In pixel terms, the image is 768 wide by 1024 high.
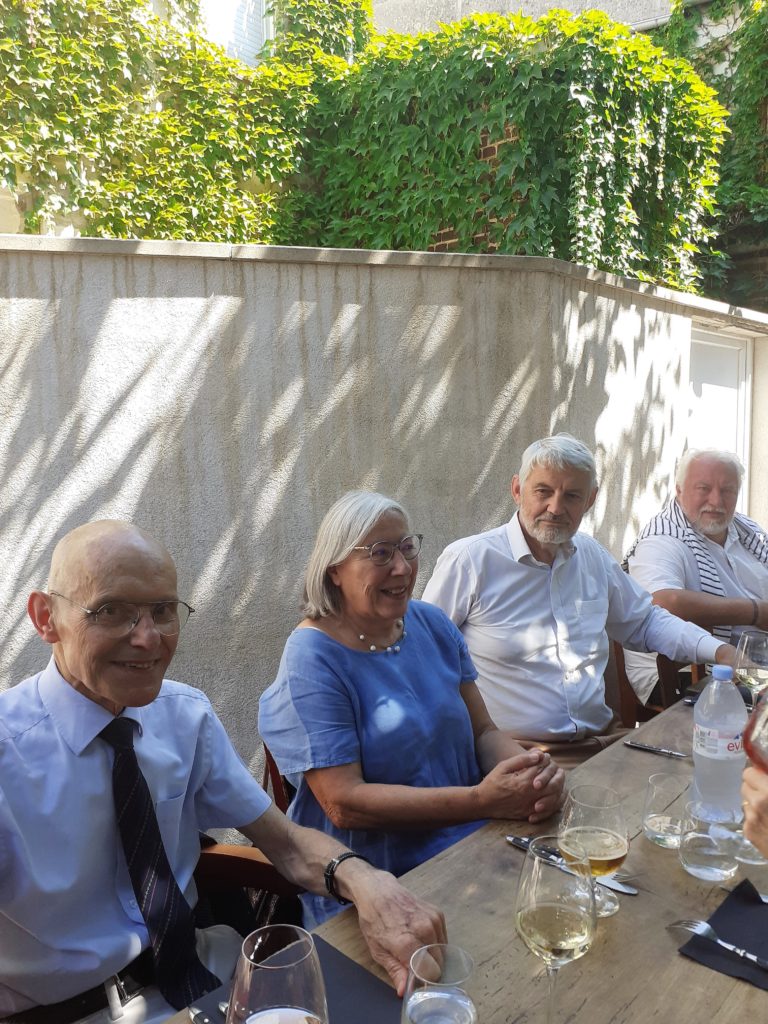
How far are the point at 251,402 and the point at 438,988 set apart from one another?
310 cm

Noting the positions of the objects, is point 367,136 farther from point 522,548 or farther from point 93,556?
point 93,556

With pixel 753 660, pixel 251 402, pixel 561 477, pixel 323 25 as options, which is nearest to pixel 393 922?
pixel 753 660

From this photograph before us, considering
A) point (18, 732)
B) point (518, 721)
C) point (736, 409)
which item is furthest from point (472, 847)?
point (736, 409)

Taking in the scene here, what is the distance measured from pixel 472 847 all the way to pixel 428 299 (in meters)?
3.15

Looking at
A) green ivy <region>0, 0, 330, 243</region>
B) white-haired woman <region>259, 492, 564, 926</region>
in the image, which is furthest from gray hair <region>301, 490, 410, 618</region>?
green ivy <region>0, 0, 330, 243</region>

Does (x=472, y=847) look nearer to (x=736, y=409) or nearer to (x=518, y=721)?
(x=518, y=721)

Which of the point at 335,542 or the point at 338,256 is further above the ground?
the point at 338,256

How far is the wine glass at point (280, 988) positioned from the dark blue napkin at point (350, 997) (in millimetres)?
249

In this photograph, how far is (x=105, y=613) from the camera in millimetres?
1703

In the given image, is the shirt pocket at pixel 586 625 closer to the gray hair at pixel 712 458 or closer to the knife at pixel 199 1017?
the gray hair at pixel 712 458

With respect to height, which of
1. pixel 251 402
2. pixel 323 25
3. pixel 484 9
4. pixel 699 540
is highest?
pixel 484 9

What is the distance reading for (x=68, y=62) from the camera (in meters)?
5.41

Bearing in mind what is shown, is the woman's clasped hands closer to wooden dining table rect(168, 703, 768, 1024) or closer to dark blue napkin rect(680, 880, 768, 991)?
wooden dining table rect(168, 703, 768, 1024)

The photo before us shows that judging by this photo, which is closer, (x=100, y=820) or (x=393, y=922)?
(x=393, y=922)
